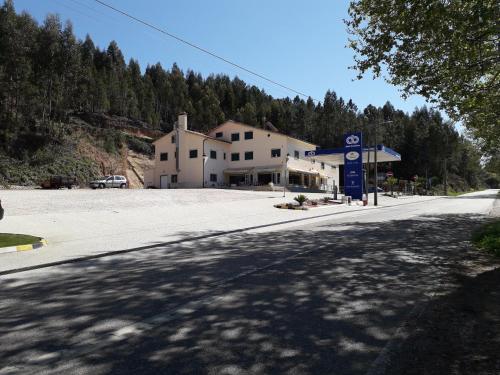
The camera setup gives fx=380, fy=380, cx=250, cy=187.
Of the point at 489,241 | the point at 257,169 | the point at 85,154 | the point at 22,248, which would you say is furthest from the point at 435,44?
the point at 85,154

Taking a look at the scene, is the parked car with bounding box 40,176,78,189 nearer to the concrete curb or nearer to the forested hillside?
the forested hillside

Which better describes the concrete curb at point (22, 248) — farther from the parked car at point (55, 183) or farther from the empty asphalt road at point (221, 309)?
the parked car at point (55, 183)

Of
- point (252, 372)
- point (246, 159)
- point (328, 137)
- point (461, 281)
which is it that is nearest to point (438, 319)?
point (461, 281)

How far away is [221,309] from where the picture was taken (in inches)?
200

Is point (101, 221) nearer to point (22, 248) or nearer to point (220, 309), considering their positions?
point (22, 248)

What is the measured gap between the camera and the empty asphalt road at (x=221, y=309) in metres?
3.64

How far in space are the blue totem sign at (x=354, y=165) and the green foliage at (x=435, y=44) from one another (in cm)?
2148

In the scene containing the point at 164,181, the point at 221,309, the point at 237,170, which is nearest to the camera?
the point at 221,309

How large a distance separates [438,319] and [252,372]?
8.88 ft

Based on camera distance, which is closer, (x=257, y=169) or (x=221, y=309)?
(x=221, y=309)

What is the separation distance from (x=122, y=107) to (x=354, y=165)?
66.7 m

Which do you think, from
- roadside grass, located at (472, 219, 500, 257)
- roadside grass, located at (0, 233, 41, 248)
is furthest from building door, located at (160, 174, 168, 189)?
roadside grass, located at (472, 219, 500, 257)

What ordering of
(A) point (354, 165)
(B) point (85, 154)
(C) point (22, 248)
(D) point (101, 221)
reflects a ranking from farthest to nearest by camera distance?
1. (B) point (85, 154)
2. (A) point (354, 165)
3. (D) point (101, 221)
4. (C) point (22, 248)

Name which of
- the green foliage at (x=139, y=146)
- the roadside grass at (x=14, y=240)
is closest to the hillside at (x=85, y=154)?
the green foliage at (x=139, y=146)
